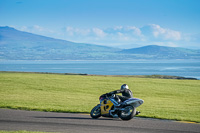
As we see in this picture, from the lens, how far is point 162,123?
13.5 meters

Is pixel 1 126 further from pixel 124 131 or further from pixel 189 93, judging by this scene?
pixel 189 93

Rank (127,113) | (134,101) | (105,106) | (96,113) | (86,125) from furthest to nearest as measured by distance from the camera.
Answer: (96,113) < (105,106) < (127,113) < (134,101) < (86,125)

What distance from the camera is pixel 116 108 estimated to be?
1424cm

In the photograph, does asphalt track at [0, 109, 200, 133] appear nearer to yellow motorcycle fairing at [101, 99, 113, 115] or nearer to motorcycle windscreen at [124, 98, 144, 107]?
yellow motorcycle fairing at [101, 99, 113, 115]

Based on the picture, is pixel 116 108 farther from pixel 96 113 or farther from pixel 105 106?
pixel 96 113

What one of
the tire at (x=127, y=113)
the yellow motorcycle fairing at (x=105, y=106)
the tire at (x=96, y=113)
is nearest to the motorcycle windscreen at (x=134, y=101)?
the tire at (x=127, y=113)

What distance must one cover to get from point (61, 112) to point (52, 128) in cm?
510

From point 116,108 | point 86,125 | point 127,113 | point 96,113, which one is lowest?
point 86,125

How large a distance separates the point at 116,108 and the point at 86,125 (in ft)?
5.97

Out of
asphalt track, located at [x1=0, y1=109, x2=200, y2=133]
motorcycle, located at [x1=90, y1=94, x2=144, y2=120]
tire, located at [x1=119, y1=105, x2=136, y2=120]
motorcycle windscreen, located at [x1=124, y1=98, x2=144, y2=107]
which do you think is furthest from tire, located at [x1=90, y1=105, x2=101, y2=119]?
motorcycle windscreen, located at [x1=124, y1=98, x2=144, y2=107]

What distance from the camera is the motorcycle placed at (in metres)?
13.8

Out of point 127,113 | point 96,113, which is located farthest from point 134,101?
point 96,113

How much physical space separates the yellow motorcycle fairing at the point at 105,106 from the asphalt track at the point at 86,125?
37 cm

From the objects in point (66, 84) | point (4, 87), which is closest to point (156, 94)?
point (66, 84)
